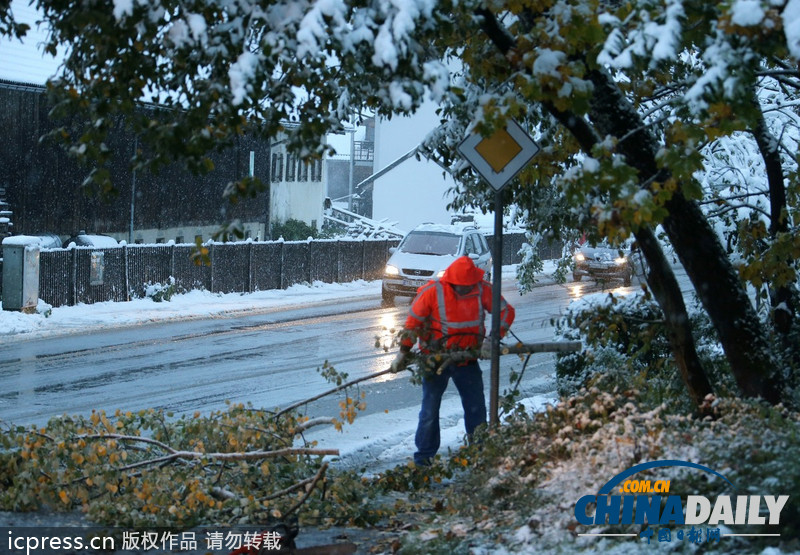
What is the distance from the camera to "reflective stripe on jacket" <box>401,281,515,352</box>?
25.7 feet

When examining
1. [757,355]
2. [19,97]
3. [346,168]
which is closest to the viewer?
[757,355]

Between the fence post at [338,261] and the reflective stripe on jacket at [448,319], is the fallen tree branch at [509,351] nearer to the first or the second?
the reflective stripe on jacket at [448,319]

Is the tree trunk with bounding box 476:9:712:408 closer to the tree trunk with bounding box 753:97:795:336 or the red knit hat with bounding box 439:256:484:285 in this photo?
the red knit hat with bounding box 439:256:484:285

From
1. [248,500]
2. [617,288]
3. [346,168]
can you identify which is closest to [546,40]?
[248,500]

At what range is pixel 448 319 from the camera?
787 centimetres

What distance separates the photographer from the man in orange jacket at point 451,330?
7859 millimetres

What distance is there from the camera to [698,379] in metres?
6.87

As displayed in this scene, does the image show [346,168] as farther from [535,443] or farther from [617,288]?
[535,443]

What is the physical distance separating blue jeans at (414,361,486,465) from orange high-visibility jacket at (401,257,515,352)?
26 centimetres

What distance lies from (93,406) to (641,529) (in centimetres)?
815

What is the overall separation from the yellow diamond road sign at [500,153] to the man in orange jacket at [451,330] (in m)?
1.14

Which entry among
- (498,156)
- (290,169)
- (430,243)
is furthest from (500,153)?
(290,169)

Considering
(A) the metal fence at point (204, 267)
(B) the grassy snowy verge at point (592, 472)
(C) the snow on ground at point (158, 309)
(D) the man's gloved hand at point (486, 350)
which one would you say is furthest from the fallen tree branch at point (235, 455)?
(A) the metal fence at point (204, 267)

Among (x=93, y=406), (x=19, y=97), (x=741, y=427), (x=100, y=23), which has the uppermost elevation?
(x=19, y=97)
